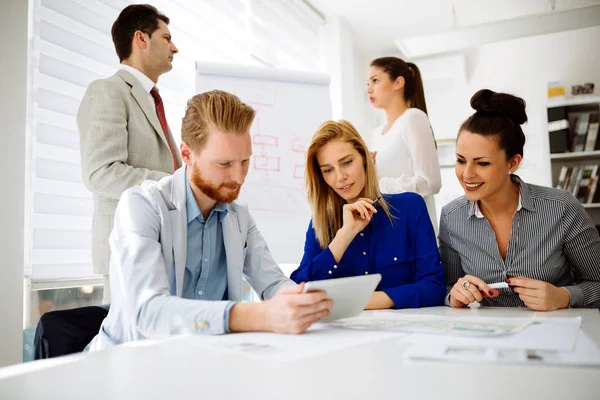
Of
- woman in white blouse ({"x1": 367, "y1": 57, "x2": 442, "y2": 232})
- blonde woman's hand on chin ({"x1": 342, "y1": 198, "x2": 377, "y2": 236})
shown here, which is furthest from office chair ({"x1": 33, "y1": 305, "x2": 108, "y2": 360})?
woman in white blouse ({"x1": 367, "y1": 57, "x2": 442, "y2": 232})

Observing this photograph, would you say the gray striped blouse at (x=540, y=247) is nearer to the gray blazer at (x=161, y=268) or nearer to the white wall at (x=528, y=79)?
the gray blazer at (x=161, y=268)

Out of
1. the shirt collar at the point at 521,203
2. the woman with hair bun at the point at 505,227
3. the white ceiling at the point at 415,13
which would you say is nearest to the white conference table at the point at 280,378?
the woman with hair bun at the point at 505,227

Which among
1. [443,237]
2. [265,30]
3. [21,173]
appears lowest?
[443,237]

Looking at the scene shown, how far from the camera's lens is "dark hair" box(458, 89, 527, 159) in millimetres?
1729

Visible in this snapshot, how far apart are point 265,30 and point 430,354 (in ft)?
11.4

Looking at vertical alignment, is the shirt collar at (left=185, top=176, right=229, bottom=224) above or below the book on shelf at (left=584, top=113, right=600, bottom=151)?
below

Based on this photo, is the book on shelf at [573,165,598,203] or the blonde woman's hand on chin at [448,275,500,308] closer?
the blonde woman's hand on chin at [448,275,500,308]

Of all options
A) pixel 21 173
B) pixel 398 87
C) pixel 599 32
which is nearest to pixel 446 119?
pixel 599 32

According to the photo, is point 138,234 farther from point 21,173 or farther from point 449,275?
point 449,275

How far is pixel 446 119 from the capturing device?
211 inches

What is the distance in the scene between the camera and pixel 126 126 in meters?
1.98

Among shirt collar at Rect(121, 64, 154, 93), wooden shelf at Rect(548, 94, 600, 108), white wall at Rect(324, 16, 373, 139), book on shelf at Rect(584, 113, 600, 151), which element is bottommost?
shirt collar at Rect(121, 64, 154, 93)

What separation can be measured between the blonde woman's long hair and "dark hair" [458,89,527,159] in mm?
380

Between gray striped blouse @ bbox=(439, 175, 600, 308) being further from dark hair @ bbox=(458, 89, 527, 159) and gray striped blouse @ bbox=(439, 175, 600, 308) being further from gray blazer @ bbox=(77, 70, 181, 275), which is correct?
gray blazer @ bbox=(77, 70, 181, 275)
